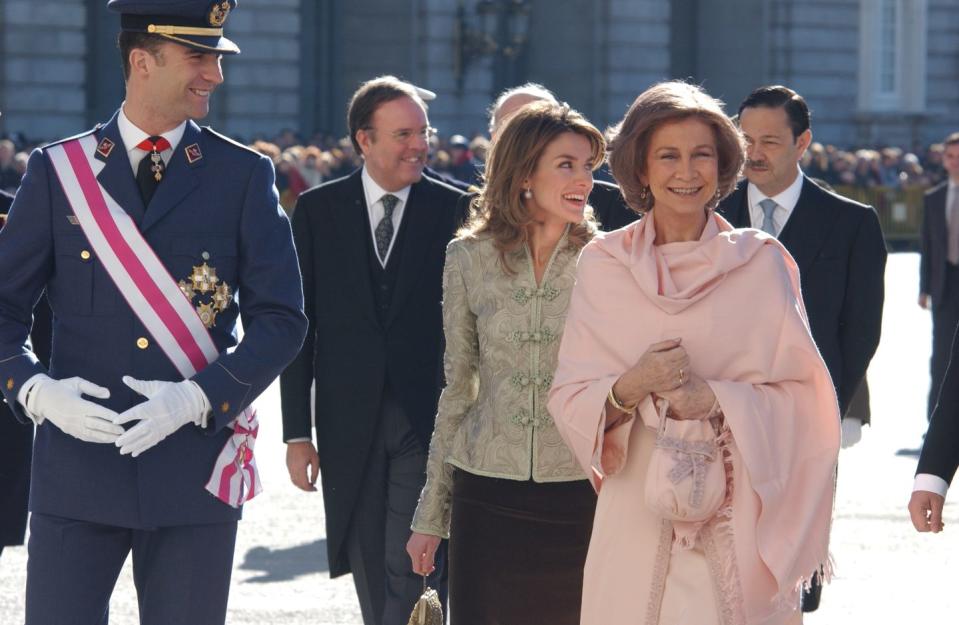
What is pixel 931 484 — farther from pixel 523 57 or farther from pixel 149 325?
pixel 523 57

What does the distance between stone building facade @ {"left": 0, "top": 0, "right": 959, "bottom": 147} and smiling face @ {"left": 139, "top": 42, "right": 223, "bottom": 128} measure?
23.9m

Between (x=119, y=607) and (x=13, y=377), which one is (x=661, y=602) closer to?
(x=13, y=377)

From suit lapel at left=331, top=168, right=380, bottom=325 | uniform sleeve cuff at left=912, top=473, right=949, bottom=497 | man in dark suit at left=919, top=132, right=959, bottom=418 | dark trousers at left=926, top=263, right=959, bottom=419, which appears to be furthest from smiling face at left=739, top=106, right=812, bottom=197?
dark trousers at left=926, top=263, right=959, bottom=419

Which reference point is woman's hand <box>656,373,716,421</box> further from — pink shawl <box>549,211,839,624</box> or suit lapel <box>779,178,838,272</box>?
suit lapel <box>779,178,838,272</box>

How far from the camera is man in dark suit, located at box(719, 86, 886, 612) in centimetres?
648

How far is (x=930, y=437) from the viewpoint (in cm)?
498

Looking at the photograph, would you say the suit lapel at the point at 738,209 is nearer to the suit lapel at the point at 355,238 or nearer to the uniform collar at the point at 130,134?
the suit lapel at the point at 355,238

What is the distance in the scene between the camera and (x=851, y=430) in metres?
6.91

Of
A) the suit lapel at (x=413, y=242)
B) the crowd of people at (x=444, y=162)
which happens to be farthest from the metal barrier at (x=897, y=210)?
the suit lapel at (x=413, y=242)

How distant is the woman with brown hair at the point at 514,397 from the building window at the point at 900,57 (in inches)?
1459

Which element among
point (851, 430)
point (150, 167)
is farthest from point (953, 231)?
point (150, 167)

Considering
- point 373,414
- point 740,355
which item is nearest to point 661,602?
point 740,355

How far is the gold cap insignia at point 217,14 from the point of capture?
4.74 meters

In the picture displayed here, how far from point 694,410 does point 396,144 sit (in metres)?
2.70
